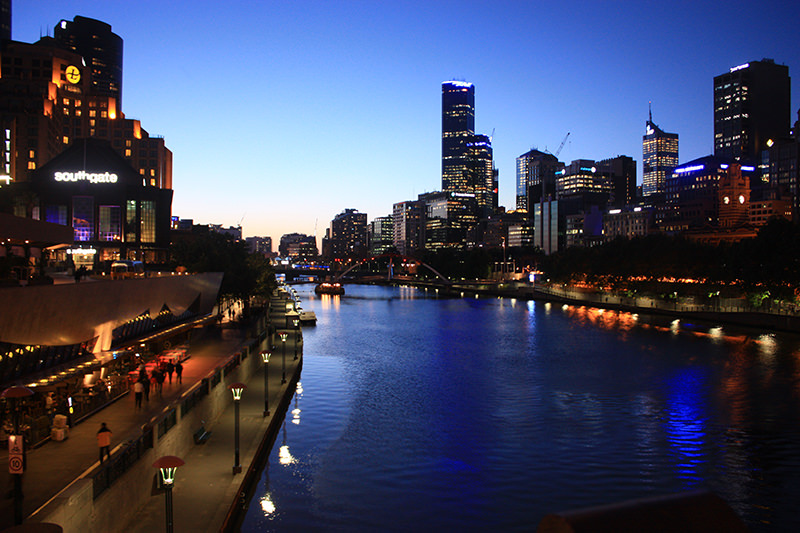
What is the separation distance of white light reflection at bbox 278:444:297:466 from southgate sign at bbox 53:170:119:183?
7573 centimetres

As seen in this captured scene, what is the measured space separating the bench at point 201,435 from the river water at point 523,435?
2.54 meters

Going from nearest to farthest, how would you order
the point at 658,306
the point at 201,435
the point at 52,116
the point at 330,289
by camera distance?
the point at 201,435 < the point at 658,306 < the point at 52,116 < the point at 330,289

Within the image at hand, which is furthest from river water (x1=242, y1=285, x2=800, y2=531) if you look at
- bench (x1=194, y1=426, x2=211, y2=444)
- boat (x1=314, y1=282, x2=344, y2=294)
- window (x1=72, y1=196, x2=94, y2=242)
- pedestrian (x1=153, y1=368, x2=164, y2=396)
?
boat (x1=314, y1=282, x2=344, y2=294)

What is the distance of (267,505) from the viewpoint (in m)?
18.3

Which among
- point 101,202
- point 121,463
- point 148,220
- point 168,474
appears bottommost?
point 121,463

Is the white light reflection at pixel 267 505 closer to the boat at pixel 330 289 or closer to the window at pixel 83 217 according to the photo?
the window at pixel 83 217

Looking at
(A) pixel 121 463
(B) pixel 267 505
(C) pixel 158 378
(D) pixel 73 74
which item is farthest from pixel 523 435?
(D) pixel 73 74

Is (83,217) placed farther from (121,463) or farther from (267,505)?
(121,463)

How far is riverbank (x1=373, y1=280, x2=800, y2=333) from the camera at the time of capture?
6431 cm

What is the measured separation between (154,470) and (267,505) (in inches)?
151

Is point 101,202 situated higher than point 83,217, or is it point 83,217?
point 101,202

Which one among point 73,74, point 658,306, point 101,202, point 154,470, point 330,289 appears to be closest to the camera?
point 154,470

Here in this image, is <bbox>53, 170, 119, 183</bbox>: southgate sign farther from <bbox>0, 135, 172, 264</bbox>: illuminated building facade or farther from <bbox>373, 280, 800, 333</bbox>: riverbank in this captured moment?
<bbox>373, 280, 800, 333</bbox>: riverbank

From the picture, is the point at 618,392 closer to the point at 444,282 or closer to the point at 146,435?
the point at 146,435
